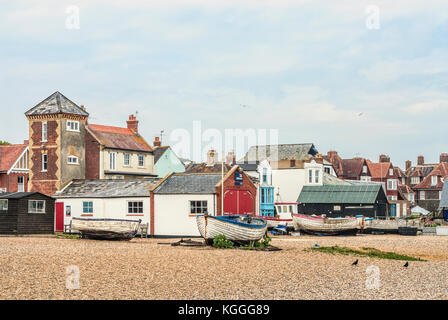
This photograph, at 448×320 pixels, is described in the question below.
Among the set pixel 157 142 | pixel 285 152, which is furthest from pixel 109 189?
pixel 285 152

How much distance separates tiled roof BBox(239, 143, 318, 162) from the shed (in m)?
43.7

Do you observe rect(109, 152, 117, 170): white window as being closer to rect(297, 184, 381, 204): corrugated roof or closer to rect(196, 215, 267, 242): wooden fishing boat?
rect(297, 184, 381, 204): corrugated roof

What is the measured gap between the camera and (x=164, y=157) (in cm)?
7800

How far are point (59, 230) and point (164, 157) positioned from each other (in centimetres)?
2751

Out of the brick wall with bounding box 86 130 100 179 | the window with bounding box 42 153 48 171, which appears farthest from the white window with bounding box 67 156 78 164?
the brick wall with bounding box 86 130 100 179

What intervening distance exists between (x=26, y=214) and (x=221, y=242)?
17137 mm

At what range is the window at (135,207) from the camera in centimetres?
4962

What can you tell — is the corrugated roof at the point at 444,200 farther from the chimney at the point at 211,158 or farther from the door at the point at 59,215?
the door at the point at 59,215

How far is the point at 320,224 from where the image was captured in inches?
2185

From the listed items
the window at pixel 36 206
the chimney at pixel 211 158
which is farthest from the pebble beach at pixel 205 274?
the chimney at pixel 211 158

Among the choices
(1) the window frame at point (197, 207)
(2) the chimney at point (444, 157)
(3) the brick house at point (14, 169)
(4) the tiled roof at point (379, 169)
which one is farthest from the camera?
(2) the chimney at point (444, 157)

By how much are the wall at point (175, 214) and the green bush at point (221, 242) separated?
11638 millimetres
